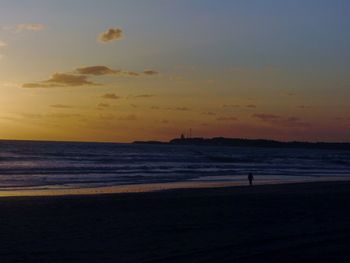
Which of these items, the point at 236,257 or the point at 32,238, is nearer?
the point at 236,257

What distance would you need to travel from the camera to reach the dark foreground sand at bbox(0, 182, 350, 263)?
11070 millimetres

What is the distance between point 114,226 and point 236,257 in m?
5.05

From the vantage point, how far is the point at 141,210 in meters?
18.9

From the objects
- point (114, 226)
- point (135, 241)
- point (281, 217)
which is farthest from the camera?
point (281, 217)

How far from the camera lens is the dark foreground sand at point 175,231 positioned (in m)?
11.1

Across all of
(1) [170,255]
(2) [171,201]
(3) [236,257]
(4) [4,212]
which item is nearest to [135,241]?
(1) [170,255]

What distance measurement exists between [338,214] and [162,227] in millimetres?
6053

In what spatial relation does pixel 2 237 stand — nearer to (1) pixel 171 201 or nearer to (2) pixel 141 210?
(2) pixel 141 210

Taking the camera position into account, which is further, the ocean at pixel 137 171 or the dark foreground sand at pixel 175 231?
the ocean at pixel 137 171

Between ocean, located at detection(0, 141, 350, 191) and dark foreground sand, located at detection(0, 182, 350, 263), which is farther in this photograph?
ocean, located at detection(0, 141, 350, 191)

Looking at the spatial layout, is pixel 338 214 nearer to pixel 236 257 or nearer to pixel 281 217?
pixel 281 217

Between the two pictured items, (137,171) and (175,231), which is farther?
(137,171)

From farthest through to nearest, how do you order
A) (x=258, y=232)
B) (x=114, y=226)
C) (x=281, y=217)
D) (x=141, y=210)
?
(x=141, y=210)
(x=281, y=217)
(x=114, y=226)
(x=258, y=232)

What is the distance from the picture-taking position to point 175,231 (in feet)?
46.3
